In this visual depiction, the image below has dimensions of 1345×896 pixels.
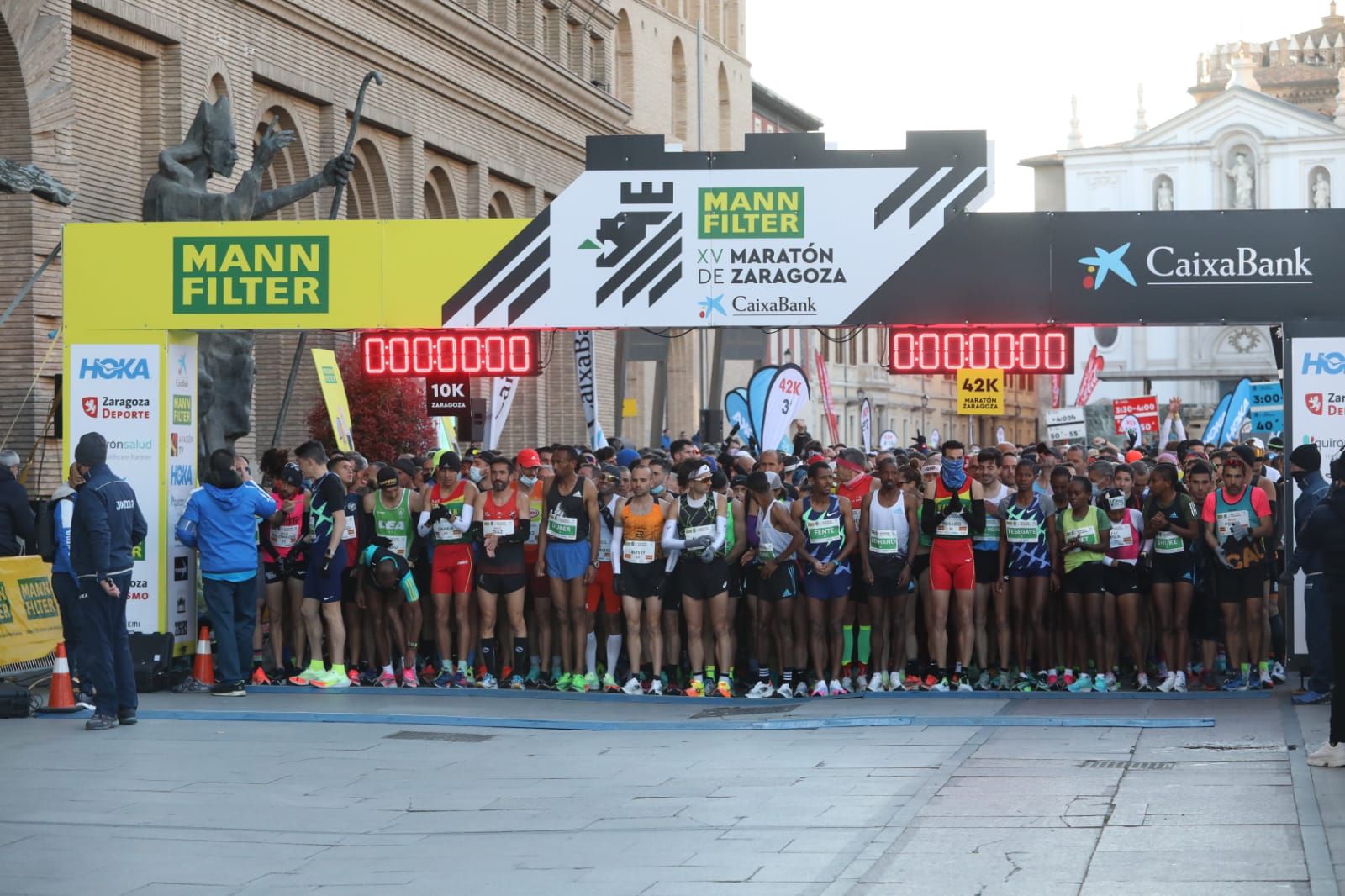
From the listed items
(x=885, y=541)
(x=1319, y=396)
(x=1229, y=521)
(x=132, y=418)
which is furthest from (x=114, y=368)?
(x=1319, y=396)

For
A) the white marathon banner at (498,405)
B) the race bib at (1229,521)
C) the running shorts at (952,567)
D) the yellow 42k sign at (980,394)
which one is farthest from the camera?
the yellow 42k sign at (980,394)

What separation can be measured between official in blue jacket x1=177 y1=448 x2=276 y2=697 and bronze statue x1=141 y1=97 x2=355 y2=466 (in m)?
3.18

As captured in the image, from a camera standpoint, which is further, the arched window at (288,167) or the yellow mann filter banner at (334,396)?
the arched window at (288,167)

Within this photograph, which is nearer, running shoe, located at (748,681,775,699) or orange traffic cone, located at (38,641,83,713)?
orange traffic cone, located at (38,641,83,713)

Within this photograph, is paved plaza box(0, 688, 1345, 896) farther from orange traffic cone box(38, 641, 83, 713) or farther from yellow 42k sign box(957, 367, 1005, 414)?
yellow 42k sign box(957, 367, 1005, 414)

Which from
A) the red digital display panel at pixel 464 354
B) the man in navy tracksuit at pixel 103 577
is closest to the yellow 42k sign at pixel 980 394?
the red digital display panel at pixel 464 354

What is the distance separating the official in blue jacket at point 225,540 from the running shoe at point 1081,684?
6.50 meters

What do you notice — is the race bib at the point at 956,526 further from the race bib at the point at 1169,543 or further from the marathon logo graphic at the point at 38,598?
the marathon logo graphic at the point at 38,598

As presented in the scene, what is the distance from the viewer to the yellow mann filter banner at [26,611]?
14.5 meters

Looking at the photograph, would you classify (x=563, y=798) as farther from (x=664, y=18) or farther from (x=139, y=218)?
(x=664, y=18)

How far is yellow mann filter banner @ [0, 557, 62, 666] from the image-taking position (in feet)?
47.5

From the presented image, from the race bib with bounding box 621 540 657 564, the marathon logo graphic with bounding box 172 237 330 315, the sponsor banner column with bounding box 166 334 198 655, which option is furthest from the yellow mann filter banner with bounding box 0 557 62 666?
the race bib with bounding box 621 540 657 564

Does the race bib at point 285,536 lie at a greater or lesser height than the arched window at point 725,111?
lesser

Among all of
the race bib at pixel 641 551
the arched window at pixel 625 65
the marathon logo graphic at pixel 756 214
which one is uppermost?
the arched window at pixel 625 65
